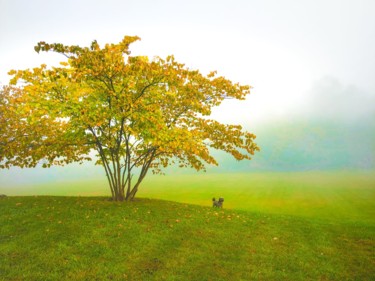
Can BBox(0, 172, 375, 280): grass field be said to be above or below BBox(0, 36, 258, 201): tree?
below

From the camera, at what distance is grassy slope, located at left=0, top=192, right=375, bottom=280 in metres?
11.4

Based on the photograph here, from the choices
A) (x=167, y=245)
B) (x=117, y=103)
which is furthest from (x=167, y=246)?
(x=117, y=103)

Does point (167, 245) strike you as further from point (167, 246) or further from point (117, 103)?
point (117, 103)

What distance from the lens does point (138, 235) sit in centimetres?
1522

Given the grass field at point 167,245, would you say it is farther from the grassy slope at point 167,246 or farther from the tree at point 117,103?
the tree at point 117,103

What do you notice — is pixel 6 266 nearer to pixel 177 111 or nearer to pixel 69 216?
pixel 69 216

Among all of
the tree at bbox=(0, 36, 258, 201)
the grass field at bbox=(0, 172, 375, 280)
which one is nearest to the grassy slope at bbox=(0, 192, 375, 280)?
the grass field at bbox=(0, 172, 375, 280)

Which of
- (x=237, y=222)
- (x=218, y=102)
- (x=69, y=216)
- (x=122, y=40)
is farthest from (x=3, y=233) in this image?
(x=218, y=102)

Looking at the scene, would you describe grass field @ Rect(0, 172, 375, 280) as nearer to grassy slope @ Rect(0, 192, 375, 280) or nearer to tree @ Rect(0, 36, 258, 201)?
grassy slope @ Rect(0, 192, 375, 280)

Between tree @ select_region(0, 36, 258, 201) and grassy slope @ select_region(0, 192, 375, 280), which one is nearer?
grassy slope @ select_region(0, 192, 375, 280)

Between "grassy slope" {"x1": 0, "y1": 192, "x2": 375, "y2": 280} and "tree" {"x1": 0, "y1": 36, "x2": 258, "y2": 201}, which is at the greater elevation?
"tree" {"x1": 0, "y1": 36, "x2": 258, "y2": 201}

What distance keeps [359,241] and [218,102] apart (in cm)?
1259

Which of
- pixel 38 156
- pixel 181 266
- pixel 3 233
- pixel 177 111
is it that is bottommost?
pixel 181 266

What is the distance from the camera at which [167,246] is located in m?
14.1
